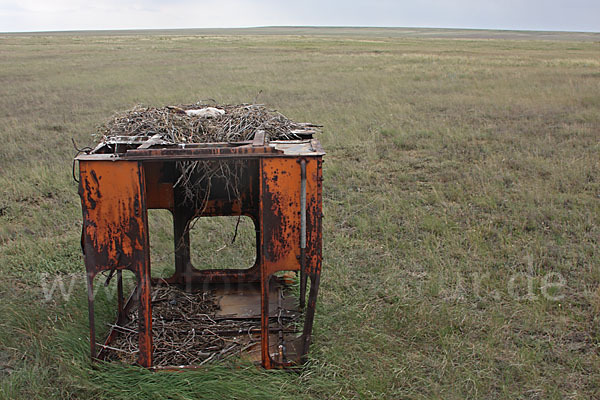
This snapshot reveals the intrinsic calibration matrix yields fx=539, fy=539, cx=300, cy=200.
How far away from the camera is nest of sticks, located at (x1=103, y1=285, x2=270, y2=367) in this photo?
12.8 ft

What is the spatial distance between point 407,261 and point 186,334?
7.69 ft

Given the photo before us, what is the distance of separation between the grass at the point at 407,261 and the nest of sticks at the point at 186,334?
10.9 inches

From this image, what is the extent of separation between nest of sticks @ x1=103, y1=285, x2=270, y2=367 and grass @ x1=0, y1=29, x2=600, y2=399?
28cm

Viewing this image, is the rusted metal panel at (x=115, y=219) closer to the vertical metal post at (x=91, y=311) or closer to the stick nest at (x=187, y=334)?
the vertical metal post at (x=91, y=311)

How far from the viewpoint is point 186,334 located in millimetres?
4254

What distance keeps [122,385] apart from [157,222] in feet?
11.4

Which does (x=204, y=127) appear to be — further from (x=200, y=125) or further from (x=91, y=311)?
(x=91, y=311)

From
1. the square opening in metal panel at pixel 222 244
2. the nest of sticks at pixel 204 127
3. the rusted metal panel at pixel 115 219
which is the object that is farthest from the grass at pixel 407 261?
the nest of sticks at pixel 204 127

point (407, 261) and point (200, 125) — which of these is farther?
point (407, 261)

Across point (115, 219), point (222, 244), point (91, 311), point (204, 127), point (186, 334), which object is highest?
point (204, 127)

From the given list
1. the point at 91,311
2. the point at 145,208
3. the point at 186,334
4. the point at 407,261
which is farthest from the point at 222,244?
the point at 145,208

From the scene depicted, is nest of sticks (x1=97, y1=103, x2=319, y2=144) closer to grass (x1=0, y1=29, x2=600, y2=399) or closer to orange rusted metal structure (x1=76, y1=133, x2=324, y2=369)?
orange rusted metal structure (x1=76, y1=133, x2=324, y2=369)

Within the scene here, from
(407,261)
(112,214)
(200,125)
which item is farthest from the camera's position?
(407,261)

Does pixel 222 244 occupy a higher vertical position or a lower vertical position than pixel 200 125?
lower
